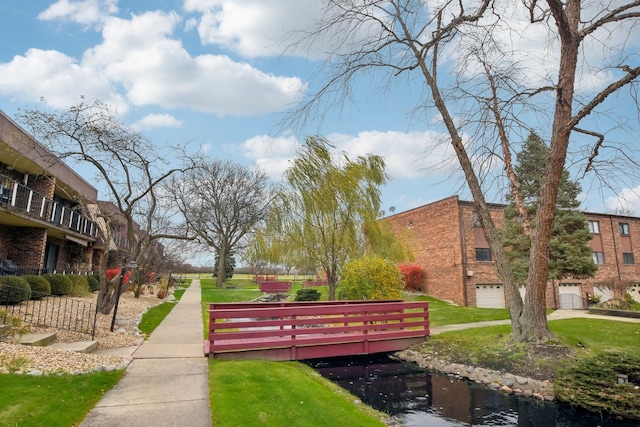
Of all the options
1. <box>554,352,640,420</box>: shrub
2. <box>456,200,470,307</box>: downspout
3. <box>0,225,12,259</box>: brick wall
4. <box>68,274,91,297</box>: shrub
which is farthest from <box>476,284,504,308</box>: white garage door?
<box>0,225,12,259</box>: brick wall

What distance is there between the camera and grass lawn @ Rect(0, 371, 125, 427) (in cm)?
436

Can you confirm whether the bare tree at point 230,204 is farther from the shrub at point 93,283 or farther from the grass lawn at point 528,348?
Answer: the grass lawn at point 528,348

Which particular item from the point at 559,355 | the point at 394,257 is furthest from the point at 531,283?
the point at 394,257

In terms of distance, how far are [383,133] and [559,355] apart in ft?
21.2

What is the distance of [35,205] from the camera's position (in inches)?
632

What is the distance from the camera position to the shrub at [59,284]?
14453 millimetres

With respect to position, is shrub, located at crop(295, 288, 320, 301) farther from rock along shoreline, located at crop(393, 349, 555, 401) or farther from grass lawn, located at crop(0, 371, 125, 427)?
grass lawn, located at crop(0, 371, 125, 427)

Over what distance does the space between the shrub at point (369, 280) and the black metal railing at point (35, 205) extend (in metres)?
8.02

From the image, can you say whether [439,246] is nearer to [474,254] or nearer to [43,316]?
[474,254]

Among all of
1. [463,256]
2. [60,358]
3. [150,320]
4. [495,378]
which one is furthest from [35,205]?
[463,256]

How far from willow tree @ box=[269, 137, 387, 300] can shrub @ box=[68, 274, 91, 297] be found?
8.48 metres

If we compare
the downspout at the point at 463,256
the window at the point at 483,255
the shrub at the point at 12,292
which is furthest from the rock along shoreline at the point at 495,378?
the window at the point at 483,255

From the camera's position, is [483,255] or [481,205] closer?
[481,205]

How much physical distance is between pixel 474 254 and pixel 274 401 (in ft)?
71.3
